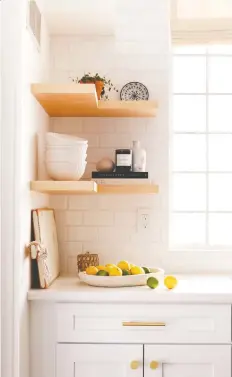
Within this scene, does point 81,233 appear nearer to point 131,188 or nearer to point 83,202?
point 83,202

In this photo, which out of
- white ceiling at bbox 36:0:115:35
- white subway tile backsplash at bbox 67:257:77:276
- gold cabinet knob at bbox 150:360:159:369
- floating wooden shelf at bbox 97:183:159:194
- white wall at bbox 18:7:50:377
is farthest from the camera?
white subway tile backsplash at bbox 67:257:77:276

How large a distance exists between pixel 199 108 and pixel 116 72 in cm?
52

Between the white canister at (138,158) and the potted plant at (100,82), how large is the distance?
321 mm

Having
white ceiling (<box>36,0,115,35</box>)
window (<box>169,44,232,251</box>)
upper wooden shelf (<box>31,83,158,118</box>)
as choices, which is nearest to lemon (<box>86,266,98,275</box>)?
window (<box>169,44,232,251</box>)

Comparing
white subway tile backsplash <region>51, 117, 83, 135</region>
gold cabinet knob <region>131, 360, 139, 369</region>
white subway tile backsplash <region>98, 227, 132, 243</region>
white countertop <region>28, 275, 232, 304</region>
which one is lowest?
gold cabinet knob <region>131, 360, 139, 369</region>

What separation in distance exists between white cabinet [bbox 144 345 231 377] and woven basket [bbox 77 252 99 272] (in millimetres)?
636

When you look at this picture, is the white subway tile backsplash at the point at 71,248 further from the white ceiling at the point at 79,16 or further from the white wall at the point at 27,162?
the white ceiling at the point at 79,16

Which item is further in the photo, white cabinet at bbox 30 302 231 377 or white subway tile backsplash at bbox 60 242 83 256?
white subway tile backsplash at bbox 60 242 83 256

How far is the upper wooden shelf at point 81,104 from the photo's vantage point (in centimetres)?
279

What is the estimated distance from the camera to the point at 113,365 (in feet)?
8.89

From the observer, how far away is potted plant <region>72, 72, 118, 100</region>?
307 centimetres

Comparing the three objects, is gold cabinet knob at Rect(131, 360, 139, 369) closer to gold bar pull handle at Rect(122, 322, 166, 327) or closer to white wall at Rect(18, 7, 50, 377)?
gold bar pull handle at Rect(122, 322, 166, 327)

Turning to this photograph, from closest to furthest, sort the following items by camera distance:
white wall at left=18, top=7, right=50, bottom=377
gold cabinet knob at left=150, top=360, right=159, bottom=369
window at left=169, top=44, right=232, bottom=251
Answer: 1. white wall at left=18, top=7, right=50, bottom=377
2. gold cabinet knob at left=150, top=360, right=159, bottom=369
3. window at left=169, top=44, right=232, bottom=251

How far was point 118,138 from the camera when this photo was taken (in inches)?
134
